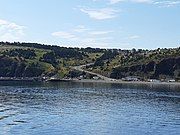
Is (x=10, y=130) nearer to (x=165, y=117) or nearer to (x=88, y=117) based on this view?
(x=88, y=117)

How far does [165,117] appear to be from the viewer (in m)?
112

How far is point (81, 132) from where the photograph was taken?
86188 mm

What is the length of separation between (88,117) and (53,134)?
27.4 m

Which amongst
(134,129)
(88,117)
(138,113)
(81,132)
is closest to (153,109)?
(138,113)

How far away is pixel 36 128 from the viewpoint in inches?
3519

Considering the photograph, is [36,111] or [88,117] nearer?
[88,117]

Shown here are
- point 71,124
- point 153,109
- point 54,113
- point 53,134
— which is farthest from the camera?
point 153,109

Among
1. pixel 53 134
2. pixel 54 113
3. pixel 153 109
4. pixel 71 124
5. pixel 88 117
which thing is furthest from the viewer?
pixel 153 109

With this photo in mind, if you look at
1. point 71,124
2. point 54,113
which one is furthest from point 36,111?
point 71,124

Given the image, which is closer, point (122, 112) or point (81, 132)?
point (81, 132)

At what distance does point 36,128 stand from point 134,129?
20.8 metres

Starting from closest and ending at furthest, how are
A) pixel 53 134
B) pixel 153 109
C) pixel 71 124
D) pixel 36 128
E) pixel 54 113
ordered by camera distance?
pixel 53 134 → pixel 36 128 → pixel 71 124 → pixel 54 113 → pixel 153 109

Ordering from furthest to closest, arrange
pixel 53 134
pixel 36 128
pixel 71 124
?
pixel 71 124 < pixel 36 128 < pixel 53 134

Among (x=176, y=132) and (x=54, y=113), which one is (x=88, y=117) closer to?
(x=54, y=113)
